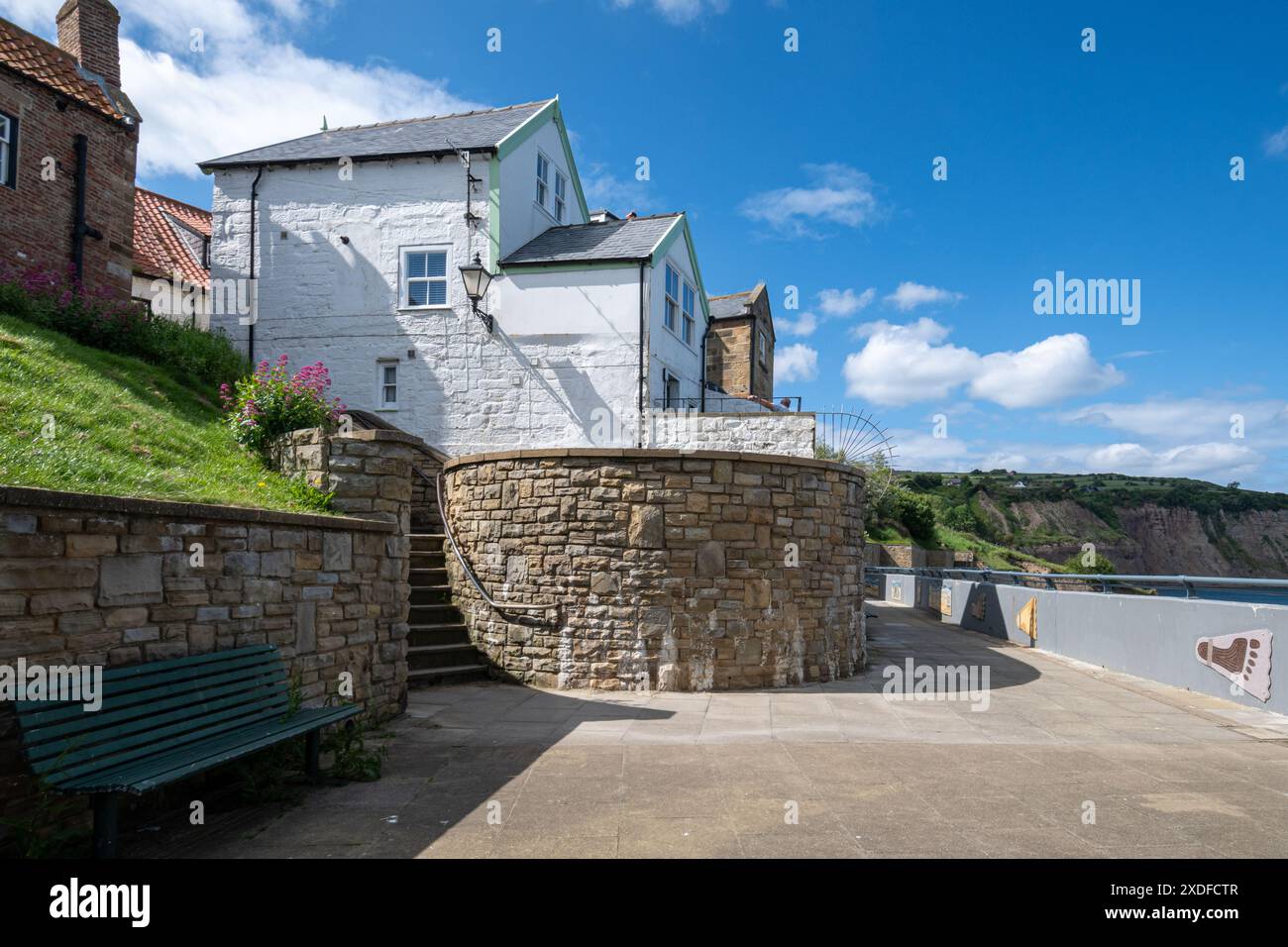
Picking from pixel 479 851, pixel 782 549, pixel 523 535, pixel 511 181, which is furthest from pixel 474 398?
pixel 479 851

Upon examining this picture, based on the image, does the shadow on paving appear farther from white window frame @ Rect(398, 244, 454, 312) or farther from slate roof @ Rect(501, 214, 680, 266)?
white window frame @ Rect(398, 244, 454, 312)

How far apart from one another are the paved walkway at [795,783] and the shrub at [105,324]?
662 cm

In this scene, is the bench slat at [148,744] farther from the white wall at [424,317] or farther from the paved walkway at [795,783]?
the white wall at [424,317]

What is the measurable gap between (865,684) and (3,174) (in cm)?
1493

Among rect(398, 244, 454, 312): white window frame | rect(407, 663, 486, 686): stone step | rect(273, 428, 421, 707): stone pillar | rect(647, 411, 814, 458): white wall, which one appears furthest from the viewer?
rect(398, 244, 454, 312): white window frame

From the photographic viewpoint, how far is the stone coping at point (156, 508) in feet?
13.1

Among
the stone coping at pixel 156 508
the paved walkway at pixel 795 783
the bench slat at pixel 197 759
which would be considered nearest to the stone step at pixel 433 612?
the paved walkway at pixel 795 783

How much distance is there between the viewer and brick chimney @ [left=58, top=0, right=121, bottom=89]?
15.5m

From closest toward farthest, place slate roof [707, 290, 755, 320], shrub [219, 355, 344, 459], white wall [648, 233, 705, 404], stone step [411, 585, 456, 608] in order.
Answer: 1. shrub [219, 355, 344, 459]
2. stone step [411, 585, 456, 608]
3. white wall [648, 233, 705, 404]
4. slate roof [707, 290, 755, 320]

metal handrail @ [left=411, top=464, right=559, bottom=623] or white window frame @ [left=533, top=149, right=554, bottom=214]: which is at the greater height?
white window frame @ [left=533, top=149, right=554, bottom=214]

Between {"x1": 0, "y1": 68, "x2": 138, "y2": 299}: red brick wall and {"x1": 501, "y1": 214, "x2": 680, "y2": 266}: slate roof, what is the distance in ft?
23.1

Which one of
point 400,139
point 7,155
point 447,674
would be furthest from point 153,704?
point 400,139

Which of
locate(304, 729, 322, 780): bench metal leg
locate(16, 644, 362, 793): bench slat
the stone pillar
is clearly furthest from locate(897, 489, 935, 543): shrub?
locate(16, 644, 362, 793): bench slat
